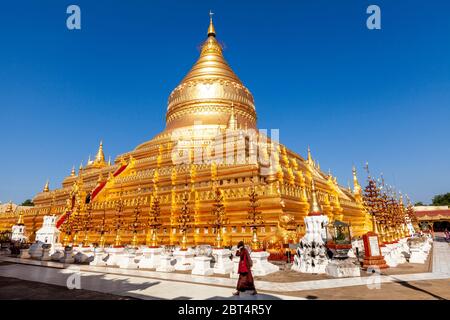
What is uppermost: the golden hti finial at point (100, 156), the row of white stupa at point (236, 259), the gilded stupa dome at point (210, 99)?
the gilded stupa dome at point (210, 99)

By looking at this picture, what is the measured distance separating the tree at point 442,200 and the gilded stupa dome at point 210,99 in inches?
2930

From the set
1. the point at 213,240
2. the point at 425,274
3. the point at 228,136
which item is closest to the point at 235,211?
the point at 213,240

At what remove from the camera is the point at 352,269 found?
1185 centimetres

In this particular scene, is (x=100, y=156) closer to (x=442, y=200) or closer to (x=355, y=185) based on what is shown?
(x=355, y=185)

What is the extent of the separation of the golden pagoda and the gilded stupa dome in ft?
0.47

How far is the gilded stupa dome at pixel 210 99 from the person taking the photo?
3744 cm

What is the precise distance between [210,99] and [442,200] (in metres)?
84.3

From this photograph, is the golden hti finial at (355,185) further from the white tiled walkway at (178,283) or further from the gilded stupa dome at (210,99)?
the white tiled walkway at (178,283)

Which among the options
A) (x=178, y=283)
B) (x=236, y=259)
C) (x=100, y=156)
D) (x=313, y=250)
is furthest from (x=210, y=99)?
(x=178, y=283)

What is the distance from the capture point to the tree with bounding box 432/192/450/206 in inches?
3221

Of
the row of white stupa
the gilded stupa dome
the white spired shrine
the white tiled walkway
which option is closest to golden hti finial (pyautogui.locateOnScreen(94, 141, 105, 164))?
the gilded stupa dome

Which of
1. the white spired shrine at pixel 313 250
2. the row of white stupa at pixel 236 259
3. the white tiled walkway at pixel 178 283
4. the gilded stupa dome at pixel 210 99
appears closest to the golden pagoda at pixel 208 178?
the gilded stupa dome at pixel 210 99

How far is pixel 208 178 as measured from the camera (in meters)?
25.1
